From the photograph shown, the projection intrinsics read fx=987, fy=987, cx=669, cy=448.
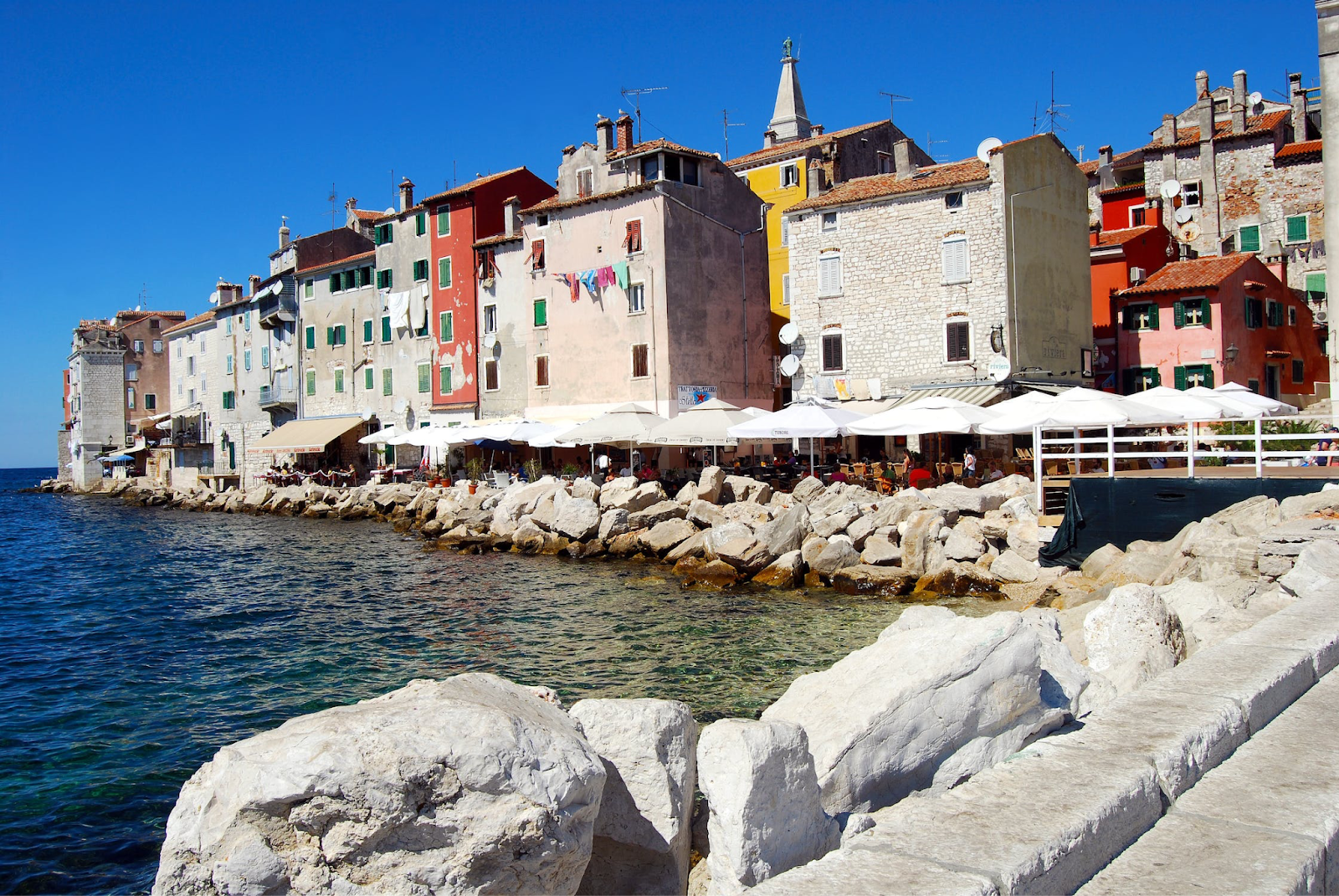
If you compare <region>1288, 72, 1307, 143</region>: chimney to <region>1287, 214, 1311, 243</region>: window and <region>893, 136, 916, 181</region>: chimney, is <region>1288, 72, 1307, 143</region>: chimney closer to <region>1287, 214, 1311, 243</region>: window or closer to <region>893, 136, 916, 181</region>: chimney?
<region>1287, 214, 1311, 243</region>: window

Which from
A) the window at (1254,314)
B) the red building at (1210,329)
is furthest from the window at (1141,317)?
the window at (1254,314)

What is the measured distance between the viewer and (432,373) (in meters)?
43.2

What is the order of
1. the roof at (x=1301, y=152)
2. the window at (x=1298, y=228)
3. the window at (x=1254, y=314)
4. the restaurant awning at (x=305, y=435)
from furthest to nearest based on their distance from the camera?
the restaurant awning at (x=305, y=435)
the window at (x=1298, y=228)
the roof at (x=1301, y=152)
the window at (x=1254, y=314)

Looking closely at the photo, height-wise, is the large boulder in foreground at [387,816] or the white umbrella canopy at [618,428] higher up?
the white umbrella canopy at [618,428]

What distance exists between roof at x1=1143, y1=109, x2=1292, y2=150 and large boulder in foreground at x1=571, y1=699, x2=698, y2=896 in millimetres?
40701

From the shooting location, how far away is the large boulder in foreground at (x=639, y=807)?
485 cm

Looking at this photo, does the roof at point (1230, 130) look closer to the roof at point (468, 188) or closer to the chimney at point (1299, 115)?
the chimney at point (1299, 115)

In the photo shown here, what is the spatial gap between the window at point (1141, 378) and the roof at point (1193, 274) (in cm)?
252

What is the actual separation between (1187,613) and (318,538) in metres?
27.9

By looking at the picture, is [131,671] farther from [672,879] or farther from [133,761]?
[672,879]

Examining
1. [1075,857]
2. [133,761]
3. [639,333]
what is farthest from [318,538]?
[1075,857]

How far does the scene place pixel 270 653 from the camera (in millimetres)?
14383

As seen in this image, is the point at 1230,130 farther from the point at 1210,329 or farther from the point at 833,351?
the point at 833,351

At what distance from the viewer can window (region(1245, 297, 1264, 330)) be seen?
106 feet
